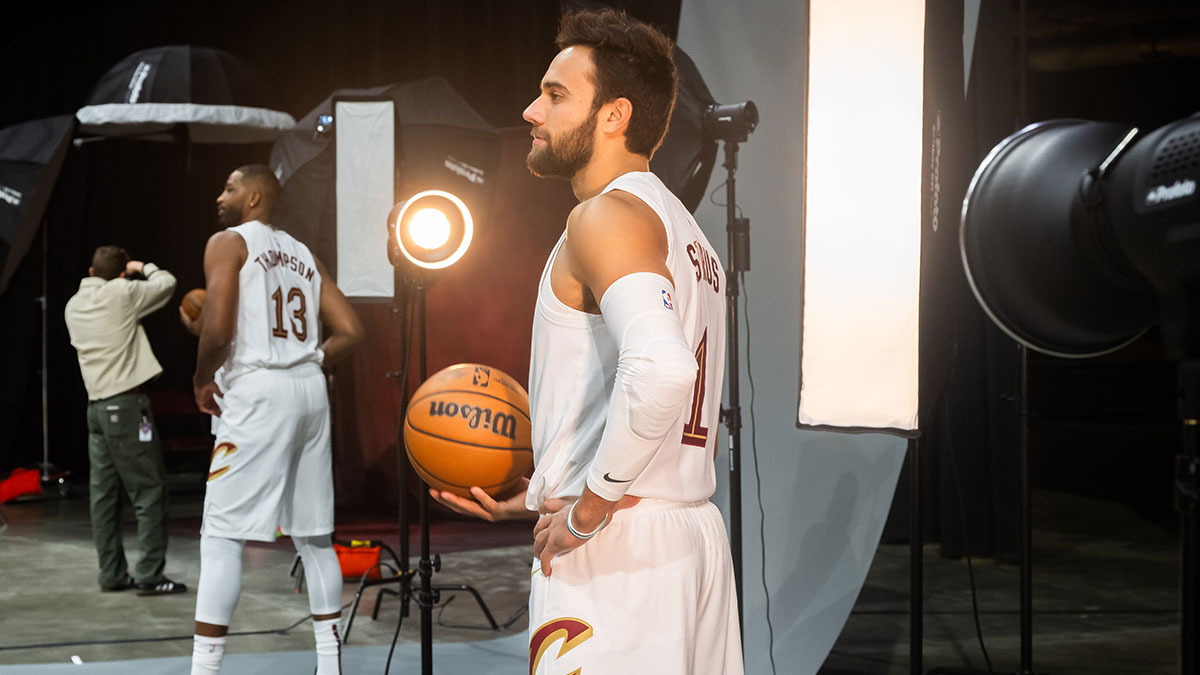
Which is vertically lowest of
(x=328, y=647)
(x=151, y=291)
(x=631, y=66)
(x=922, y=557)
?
(x=328, y=647)

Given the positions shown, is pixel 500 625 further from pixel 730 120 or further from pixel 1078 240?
pixel 1078 240

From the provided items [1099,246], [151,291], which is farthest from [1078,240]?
[151,291]

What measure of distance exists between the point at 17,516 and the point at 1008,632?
6595 millimetres

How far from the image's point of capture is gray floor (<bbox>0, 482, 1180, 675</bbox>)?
4211 mm

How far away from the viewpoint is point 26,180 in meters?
6.45

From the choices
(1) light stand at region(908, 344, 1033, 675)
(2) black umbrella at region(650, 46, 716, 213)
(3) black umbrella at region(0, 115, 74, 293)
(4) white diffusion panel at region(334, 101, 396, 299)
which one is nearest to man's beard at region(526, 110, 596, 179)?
(1) light stand at region(908, 344, 1033, 675)

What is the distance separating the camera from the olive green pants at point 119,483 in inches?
215

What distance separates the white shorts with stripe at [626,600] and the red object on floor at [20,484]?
25.5ft

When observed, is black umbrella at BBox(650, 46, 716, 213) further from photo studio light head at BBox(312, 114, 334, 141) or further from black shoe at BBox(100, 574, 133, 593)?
black shoe at BBox(100, 574, 133, 593)

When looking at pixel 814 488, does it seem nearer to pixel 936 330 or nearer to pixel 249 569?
pixel 936 330

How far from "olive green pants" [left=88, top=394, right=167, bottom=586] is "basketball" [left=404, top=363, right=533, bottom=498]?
12.6 ft

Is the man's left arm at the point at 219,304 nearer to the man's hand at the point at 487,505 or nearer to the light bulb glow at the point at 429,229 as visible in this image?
the light bulb glow at the point at 429,229

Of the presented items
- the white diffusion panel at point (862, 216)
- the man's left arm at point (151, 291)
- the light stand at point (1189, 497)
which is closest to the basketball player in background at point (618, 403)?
the light stand at point (1189, 497)

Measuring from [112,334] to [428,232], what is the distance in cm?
302
